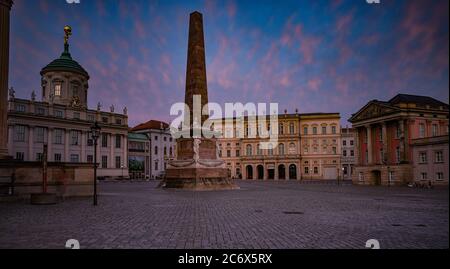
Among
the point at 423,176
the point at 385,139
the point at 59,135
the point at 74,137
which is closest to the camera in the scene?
the point at 423,176

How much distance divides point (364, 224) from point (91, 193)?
700 inches

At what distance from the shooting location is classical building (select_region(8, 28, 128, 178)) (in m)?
62.9

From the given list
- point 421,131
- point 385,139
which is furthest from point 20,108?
point 421,131

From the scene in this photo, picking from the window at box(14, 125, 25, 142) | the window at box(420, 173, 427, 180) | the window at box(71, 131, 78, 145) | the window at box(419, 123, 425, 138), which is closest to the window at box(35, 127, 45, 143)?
the window at box(14, 125, 25, 142)

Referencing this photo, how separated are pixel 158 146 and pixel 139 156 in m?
6.54

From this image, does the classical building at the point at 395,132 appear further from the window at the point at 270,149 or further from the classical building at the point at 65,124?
Answer: the classical building at the point at 65,124

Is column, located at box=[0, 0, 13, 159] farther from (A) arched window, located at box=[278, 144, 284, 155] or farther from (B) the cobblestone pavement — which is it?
(A) arched window, located at box=[278, 144, 284, 155]

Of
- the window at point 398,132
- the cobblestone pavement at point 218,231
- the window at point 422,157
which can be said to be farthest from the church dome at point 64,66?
the cobblestone pavement at point 218,231

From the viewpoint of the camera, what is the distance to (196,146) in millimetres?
30562

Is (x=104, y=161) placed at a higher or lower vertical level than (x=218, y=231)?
higher

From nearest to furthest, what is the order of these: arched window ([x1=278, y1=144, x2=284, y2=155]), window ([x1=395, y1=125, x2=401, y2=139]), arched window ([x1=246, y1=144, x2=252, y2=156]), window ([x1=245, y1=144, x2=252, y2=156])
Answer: window ([x1=395, y1=125, x2=401, y2=139])
arched window ([x1=278, y1=144, x2=284, y2=155])
arched window ([x1=246, y1=144, x2=252, y2=156])
window ([x1=245, y1=144, x2=252, y2=156])

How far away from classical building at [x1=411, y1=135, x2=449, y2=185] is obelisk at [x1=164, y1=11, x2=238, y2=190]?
24.3 m

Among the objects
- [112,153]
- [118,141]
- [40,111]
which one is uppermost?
[40,111]

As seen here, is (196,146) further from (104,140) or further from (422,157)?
(104,140)
